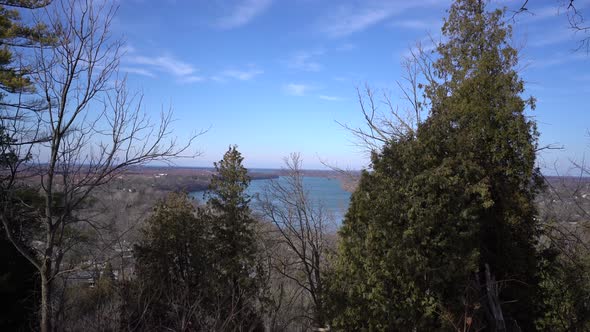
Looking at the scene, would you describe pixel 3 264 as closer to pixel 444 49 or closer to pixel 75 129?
pixel 75 129

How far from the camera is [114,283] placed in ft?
31.2

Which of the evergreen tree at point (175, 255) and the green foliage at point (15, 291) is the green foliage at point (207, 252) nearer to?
the evergreen tree at point (175, 255)

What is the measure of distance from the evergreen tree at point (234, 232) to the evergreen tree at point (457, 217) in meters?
3.10

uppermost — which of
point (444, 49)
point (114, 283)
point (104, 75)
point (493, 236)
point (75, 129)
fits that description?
point (444, 49)

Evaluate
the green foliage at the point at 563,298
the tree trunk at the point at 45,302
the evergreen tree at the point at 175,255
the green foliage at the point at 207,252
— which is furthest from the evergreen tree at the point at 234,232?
the green foliage at the point at 563,298

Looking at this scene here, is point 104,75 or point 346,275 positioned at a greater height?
point 104,75

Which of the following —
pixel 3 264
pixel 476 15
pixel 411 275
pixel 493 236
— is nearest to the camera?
pixel 411 275

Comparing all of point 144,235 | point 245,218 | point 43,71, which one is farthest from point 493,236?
point 43,71

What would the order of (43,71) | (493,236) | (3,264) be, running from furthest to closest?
(3,264) → (493,236) → (43,71)

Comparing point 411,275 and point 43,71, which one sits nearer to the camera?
point 43,71

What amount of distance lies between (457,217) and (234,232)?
4.86m

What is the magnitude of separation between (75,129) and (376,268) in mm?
4869

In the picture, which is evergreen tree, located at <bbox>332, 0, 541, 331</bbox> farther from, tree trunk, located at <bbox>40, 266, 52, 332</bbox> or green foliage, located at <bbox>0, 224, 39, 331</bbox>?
green foliage, located at <bbox>0, 224, 39, 331</bbox>

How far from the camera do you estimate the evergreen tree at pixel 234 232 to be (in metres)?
9.23
